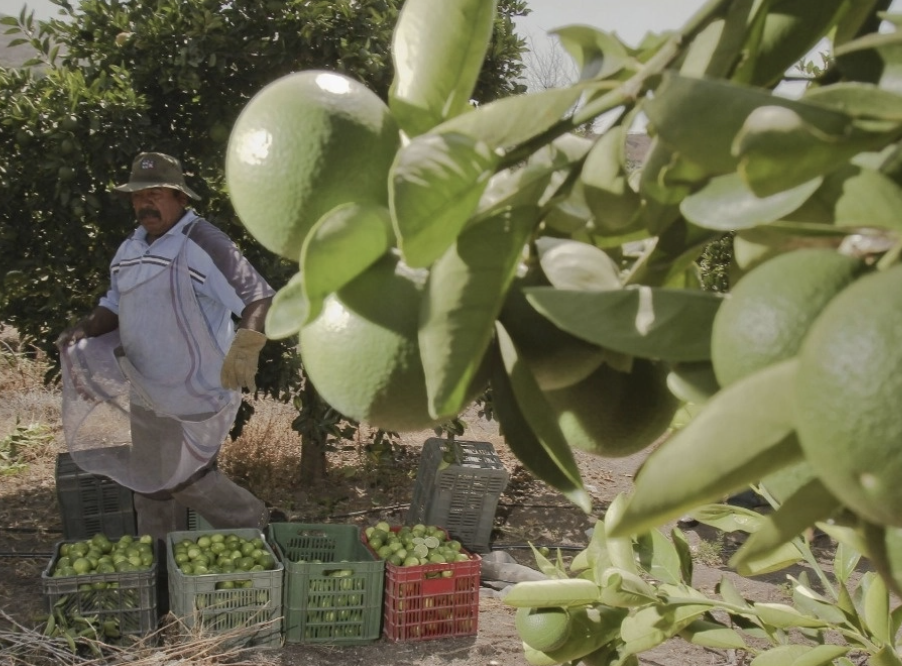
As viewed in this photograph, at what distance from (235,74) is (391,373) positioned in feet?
13.3

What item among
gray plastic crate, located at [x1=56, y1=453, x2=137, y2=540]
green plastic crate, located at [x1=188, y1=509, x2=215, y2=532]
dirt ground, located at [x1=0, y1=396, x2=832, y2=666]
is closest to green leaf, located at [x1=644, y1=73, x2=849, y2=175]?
dirt ground, located at [x1=0, y1=396, x2=832, y2=666]

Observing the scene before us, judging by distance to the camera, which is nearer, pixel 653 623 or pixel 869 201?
pixel 869 201

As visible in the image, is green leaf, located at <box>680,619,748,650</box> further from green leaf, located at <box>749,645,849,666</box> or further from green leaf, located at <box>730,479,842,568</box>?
green leaf, located at <box>730,479,842,568</box>

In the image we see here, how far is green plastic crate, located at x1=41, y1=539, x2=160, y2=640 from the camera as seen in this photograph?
9.78 ft

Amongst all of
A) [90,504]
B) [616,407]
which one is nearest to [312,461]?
[90,504]

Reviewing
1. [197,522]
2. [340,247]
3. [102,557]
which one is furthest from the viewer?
[197,522]

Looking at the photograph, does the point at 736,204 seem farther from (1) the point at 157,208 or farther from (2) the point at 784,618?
(1) the point at 157,208

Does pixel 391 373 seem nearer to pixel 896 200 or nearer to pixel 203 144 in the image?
pixel 896 200

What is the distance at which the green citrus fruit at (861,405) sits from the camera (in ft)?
0.81

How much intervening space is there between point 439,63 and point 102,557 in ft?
10.3

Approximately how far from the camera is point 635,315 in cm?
34

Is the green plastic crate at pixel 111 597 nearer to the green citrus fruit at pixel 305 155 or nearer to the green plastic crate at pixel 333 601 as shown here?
the green plastic crate at pixel 333 601

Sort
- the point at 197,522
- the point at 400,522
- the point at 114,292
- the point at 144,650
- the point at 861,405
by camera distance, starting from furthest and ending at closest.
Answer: the point at 400,522 < the point at 197,522 < the point at 114,292 < the point at 144,650 < the point at 861,405

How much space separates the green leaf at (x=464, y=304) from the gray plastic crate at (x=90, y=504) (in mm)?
3830
